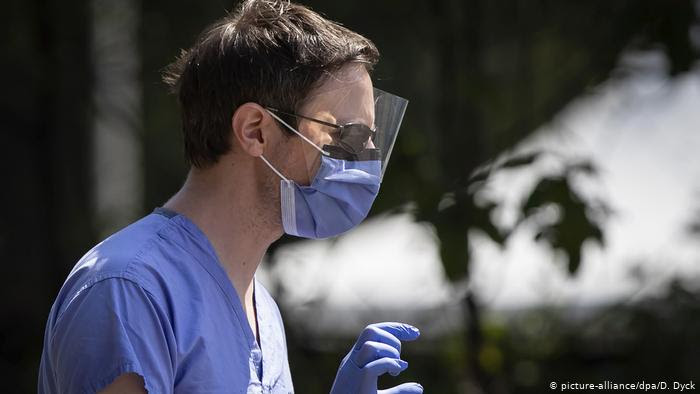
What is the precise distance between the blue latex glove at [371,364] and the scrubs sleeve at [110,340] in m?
0.38

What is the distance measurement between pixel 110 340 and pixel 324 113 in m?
0.64

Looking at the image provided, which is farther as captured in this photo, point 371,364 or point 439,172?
point 439,172

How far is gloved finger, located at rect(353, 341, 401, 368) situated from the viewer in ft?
5.91

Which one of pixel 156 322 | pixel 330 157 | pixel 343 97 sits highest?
pixel 343 97

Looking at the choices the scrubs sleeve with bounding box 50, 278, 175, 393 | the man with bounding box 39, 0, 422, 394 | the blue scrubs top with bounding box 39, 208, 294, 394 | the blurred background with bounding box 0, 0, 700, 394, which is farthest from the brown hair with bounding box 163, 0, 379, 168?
the blurred background with bounding box 0, 0, 700, 394

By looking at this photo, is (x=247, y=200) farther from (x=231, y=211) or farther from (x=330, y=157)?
(x=330, y=157)

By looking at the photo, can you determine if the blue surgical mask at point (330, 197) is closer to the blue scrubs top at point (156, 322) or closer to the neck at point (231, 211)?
the neck at point (231, 211)

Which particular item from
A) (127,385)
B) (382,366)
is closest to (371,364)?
(382,366)

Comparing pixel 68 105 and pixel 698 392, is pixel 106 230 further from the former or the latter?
pixel 698 392

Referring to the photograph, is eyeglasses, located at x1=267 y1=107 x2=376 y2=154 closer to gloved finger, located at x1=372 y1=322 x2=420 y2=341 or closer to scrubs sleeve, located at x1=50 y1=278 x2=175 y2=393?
gloved finger, located at x1=372 y1=322 x2=420 y2=341

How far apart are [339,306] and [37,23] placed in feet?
6.26

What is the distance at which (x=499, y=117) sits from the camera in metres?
4.00

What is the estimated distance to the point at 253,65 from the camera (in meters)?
1.82

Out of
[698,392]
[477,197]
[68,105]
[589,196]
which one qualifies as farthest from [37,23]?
[698,392]
